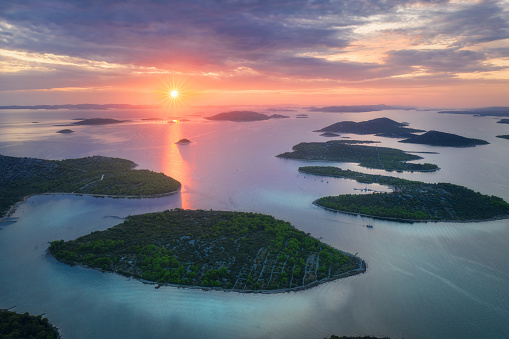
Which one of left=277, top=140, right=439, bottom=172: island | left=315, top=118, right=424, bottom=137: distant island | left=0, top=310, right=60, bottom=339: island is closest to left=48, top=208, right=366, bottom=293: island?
left=0, top=310, right=60, bottom=339: island

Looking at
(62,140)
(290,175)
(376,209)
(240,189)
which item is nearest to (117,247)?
(240,189)

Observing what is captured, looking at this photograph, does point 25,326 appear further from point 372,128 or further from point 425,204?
point 372,128

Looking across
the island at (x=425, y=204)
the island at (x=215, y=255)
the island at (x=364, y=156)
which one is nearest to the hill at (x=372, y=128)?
the island at (x=364, y=156)

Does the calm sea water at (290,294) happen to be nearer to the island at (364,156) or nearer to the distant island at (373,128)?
the island at (364,156)

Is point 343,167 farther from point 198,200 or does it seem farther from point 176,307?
point 176,307

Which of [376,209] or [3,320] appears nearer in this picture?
[3,320]

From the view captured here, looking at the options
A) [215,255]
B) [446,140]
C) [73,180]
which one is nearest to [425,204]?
[215,255]

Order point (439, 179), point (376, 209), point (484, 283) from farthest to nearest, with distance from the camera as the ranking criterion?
point (439, 179) → point (376, 209) → point (484, 283)
